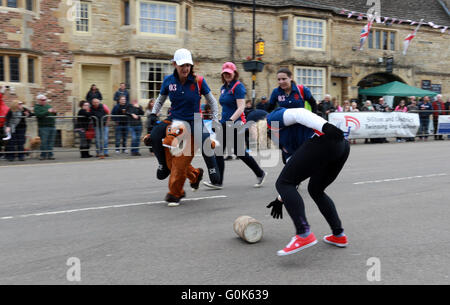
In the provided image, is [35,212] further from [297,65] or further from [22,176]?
[297,65]

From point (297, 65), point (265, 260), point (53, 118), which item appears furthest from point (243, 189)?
point (297, 65)

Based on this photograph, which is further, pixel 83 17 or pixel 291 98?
pixel 83 17

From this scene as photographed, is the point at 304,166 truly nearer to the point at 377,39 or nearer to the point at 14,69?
the point at 14,69

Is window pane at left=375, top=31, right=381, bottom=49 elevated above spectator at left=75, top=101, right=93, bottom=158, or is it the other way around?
window pane at left=375, top=31, right=381, bottom=49

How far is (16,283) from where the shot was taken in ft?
12.0

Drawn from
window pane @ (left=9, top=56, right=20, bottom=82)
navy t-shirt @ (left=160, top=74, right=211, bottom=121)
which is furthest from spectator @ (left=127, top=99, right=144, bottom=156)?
navy t-shirt @ (left=160, top=74, right=211, bottom=121)

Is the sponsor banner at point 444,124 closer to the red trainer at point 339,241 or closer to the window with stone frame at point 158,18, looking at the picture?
the window with stone frame at point 158,18

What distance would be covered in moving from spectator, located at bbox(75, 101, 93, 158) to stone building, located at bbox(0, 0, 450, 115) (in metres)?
5.42

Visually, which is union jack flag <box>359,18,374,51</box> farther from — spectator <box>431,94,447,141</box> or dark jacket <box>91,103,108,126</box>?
dark jacket <box>91,103,108,126</box>

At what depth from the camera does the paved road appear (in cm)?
390

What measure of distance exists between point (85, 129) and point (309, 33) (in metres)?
15.3

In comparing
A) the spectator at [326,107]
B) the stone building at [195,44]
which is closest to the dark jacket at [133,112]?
the stone building at [195,44]

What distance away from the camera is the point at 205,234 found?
204 inches

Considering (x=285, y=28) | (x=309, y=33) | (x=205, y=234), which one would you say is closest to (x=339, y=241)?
(x=205, y=234)
